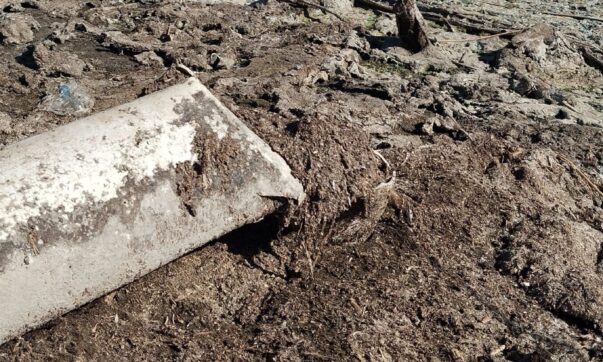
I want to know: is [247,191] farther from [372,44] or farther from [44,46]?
[372,44]

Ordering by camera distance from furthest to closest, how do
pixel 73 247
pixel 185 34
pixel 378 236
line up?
pixel 185 34 < pixel 378 236 < pixel 73 247

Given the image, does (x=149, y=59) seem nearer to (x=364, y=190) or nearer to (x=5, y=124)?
(x=5, y=124)

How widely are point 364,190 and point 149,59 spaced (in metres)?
3.09

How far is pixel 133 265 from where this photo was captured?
3502 mm

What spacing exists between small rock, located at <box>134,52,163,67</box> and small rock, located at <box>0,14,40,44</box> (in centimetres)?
103

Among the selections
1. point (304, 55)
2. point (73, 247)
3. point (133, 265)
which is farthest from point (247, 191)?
point (304, 55)

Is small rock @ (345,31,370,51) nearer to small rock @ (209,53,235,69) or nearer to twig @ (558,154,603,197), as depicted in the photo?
small rock @ (209,53,235,69)

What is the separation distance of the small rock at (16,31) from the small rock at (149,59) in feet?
3.38

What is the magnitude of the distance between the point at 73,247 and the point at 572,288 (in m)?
2.55

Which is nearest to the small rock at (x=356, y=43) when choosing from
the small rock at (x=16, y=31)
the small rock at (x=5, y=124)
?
the small rock at (x=16, y=31)

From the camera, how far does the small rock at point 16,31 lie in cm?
643

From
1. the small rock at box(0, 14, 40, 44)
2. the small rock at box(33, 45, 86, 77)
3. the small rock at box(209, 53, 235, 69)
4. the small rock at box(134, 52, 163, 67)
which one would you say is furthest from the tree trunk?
the small rock at box(0, 14, 40, 44)

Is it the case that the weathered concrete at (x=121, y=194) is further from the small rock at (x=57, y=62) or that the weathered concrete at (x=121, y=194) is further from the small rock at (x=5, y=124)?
the small rock at (x=57, y=62)

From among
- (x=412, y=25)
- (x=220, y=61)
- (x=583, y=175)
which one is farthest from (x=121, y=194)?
(x=412, y=25)
